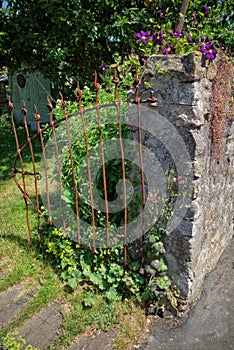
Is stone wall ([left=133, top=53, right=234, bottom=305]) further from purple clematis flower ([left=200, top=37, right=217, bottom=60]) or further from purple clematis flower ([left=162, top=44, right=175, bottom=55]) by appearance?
purple clematis flower ([left=162, top=44, right=175, bottom=55])

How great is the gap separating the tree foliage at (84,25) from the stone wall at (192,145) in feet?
10.4

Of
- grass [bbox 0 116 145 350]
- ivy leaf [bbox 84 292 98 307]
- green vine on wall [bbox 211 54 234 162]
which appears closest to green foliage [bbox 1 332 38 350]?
grass [bbox 0 116 145 350]

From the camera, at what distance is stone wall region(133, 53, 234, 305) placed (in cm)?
202

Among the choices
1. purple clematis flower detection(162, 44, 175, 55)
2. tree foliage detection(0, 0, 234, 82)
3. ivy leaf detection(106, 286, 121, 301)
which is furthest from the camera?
tree foliage detection(0, 0, 234, 82)

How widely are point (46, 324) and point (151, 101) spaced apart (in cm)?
187

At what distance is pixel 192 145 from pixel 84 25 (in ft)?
13.3

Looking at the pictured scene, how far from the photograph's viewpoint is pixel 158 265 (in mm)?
2365

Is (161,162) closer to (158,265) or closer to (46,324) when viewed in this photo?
(158,265)

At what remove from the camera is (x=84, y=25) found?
5.12 m

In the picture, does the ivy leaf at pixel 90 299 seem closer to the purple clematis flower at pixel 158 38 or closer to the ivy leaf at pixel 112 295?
the ivy leaf at pixel 112 295

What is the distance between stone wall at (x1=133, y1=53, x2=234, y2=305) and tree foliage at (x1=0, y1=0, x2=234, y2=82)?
318cm

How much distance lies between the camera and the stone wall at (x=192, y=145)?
2021mm

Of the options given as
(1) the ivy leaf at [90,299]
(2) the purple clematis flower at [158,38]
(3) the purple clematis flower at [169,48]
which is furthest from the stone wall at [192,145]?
(1) the ivy leaf at [90,299]

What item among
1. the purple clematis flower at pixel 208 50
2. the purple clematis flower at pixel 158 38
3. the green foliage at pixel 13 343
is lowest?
the green foliage at pixel 13 343
